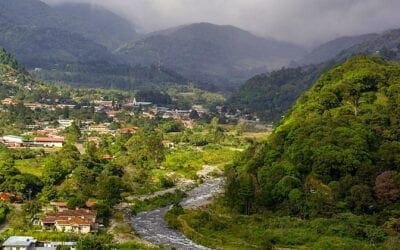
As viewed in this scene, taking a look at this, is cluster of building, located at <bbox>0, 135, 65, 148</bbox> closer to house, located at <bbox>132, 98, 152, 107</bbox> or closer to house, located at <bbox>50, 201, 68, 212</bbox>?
house, located at <bbox>50, 201, 68, 212</bbox>

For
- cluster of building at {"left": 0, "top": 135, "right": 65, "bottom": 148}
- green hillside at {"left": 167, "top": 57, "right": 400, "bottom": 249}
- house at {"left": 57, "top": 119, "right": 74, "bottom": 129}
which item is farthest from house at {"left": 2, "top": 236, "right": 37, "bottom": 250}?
house at {"left": 57, "top": 119, "right": 74, "bottom": 129}

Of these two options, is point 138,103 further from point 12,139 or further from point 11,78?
point 12,139

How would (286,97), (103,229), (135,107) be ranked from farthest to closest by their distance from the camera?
(286,97), (135,107), (103,229)

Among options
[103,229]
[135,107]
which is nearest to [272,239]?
[103,229]

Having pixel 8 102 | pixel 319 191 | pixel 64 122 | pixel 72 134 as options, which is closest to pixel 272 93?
pixel 64 122

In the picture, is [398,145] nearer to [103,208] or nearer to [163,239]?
[163,239]

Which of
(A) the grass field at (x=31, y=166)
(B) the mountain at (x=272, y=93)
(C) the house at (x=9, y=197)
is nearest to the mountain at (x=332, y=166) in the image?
(C) the house at (x=9, y=197)

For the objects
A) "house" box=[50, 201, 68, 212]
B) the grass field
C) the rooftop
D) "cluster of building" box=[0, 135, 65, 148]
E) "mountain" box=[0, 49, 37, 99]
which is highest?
"mountain" box=[0, 49, 37, 99]
